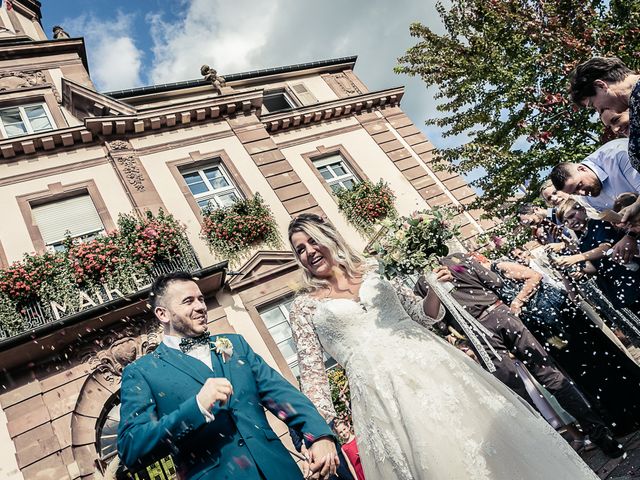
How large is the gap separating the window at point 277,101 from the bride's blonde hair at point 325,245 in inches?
464

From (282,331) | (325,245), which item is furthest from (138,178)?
(325,245)

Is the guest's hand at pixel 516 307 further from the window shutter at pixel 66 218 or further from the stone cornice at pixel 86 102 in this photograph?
the stone cornice at pixel 86 102

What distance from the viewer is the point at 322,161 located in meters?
12.7

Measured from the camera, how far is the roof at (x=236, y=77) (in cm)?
1221

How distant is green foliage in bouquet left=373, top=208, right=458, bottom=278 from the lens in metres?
2.98

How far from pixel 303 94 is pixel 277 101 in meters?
0.96

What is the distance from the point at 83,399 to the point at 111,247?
2971 mm

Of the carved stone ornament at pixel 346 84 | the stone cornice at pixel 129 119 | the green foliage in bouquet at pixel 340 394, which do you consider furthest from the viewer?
the carved stone ornament at pixel 346 84

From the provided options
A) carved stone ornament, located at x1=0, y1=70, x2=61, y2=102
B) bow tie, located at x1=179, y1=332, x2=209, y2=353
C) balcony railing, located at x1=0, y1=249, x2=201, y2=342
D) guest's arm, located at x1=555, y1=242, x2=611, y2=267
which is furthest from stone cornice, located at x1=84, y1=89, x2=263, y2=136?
guest's arm, located at x1=555, y1=242, x2=611, y2=267

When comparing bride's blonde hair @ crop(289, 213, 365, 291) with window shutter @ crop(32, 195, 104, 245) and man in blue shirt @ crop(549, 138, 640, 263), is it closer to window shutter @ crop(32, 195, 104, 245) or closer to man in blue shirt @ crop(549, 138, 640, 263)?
man in blue shirt @ crop(549, 138, 640, 263)

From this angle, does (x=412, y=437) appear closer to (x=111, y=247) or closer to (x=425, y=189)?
(x=111, y=247)

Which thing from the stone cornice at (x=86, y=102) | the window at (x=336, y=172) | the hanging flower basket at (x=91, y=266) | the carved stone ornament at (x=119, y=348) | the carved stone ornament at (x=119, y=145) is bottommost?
the carved stone ornament at (x=119, y=348)

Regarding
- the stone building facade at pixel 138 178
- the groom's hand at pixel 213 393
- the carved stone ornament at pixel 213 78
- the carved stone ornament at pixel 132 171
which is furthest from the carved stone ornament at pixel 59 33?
the groom's hand at pixel 213 393

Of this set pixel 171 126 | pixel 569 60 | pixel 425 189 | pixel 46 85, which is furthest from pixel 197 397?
pixel 46 85
